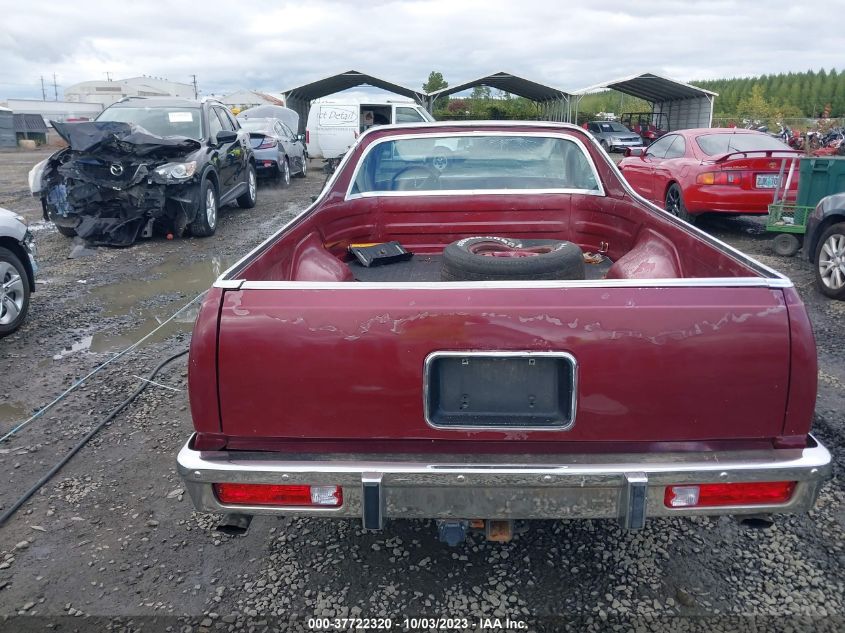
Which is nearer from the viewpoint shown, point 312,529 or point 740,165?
point 312,529

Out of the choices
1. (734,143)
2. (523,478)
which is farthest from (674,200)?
(523,478)

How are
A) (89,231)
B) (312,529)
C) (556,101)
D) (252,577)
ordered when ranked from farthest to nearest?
(556,101) < (89,231) < (312,529) < (252,577)

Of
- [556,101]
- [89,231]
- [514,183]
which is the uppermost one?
[556,101]

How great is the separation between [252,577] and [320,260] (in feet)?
5.41

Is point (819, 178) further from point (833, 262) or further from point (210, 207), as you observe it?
point (210, 207)

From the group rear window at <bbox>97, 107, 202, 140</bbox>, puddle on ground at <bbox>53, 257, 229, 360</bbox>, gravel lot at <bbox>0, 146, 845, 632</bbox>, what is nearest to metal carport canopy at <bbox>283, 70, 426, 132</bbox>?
rear window at <bbox>97, 107, 202, 140</bbox>

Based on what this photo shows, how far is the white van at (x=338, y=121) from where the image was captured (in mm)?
19484

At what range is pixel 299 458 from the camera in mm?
2191

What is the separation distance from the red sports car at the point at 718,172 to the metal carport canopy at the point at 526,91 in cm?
2470

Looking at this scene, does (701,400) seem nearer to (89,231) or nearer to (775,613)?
(775,613)

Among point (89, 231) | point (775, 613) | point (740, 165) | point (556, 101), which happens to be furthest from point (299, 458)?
point (556, 101)

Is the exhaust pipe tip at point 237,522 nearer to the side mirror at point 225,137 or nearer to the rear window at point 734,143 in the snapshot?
the side mirror at point 225,137

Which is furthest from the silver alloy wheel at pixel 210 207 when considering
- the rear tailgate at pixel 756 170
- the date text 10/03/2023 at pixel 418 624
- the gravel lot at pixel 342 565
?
the date text 10/03/2023 at pixel 418 624

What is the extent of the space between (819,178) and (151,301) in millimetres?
7494
